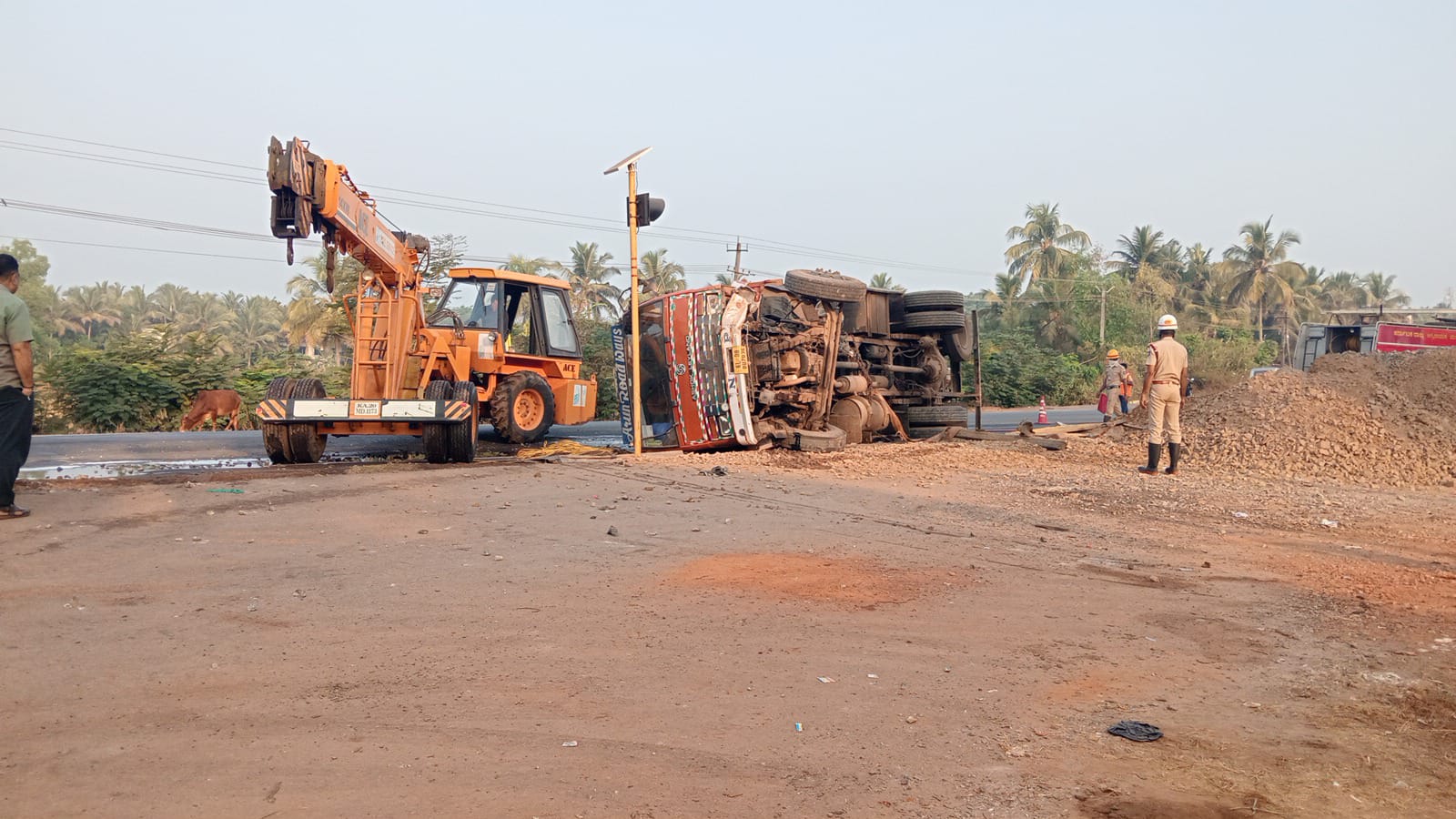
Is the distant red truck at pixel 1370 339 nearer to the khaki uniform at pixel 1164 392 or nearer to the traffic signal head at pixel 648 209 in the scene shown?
the khaki uniform at pixel 1164 392

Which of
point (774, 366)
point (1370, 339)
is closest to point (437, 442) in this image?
point (774, 366)

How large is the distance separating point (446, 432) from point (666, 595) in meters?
7.33

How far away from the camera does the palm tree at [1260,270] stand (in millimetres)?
59875

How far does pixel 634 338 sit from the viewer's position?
1393 centimetres

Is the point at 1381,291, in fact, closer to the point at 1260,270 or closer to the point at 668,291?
the point at 1260,270

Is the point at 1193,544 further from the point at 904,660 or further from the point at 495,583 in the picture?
the point at 495,583

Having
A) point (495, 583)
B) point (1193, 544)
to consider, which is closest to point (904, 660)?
point (495, 583)

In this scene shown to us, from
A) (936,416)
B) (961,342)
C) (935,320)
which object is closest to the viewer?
(936,416)

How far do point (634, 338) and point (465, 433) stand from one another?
265 cm

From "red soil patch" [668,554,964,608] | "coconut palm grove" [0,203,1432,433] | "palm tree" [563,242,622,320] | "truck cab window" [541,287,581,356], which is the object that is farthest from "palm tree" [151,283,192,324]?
"red soil patch" [668,554,964,608]

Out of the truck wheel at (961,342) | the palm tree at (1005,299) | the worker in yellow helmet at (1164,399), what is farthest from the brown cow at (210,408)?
the palm tree at (1005,299)

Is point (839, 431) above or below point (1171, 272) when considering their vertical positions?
below

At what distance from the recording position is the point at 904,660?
4.73 m

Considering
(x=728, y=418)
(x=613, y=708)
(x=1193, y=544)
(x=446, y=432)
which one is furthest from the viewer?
(x=728, y=418)
